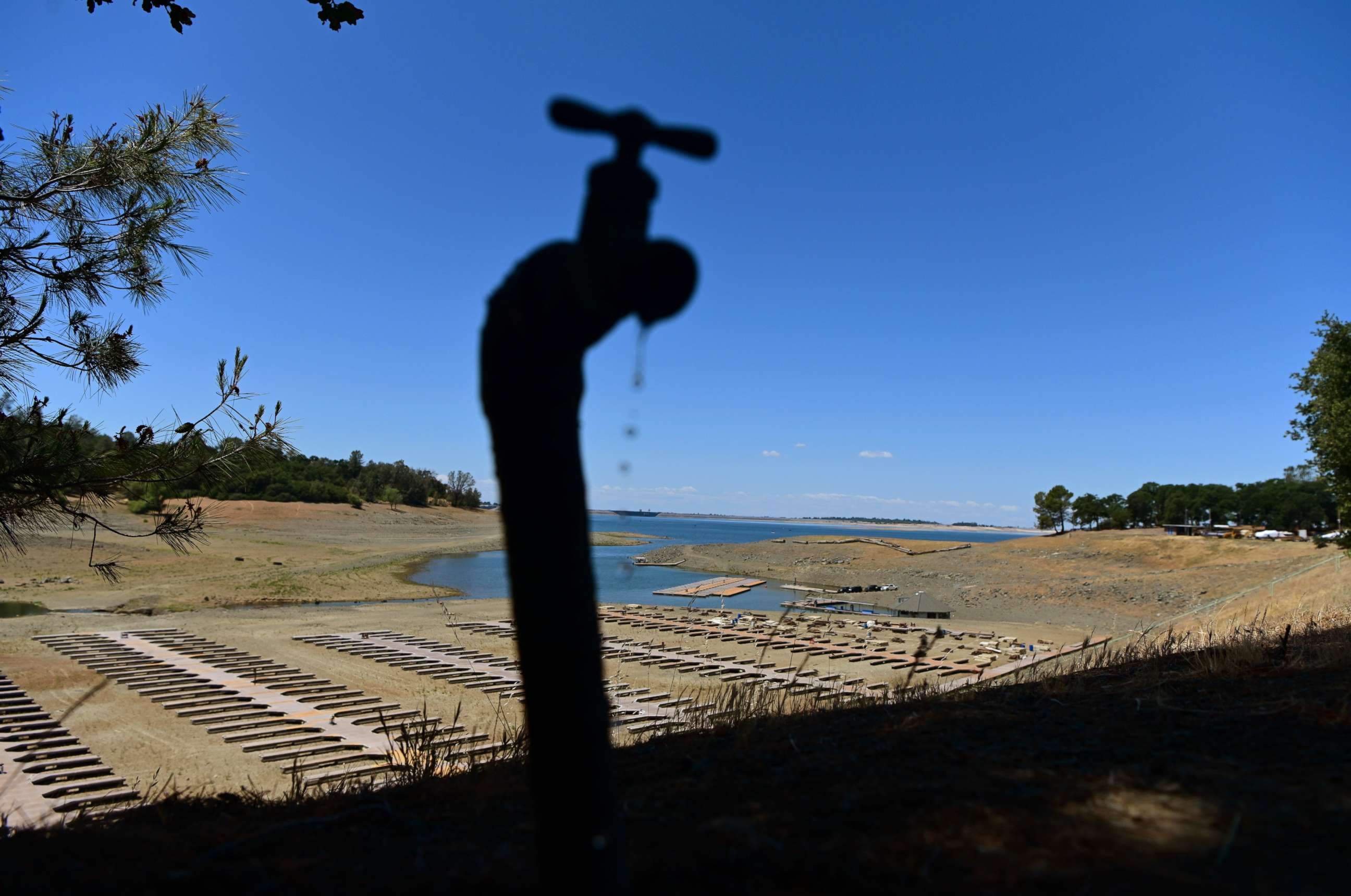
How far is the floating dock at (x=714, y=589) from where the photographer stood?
138 feet

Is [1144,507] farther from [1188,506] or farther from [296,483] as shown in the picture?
[296,483]

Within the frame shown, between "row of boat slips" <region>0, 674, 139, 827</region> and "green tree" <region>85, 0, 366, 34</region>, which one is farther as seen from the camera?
"row of boat slips" <region>0, 674, 139, 827</region>

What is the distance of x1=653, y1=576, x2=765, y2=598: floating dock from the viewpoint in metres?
42.1

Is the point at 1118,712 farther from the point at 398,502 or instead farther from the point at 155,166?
the point at 398,502

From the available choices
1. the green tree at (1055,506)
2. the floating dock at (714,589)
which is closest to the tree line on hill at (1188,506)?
the green tree at (1055,506)

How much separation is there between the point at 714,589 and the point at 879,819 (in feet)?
142

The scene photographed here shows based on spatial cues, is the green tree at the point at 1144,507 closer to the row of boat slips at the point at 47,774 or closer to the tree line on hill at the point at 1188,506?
the tree line on hill at the point at 1188,506

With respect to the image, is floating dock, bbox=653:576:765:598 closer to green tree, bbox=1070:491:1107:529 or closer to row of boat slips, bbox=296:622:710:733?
row of boat slips, bbox=296:622:710:733

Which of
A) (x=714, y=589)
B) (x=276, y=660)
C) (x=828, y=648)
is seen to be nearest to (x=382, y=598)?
(x=276, y=660)

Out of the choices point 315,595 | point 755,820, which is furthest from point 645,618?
point 755,820

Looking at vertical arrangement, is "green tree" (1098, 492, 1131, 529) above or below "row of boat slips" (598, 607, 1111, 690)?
above

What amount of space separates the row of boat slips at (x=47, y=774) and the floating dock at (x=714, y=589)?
27.0m

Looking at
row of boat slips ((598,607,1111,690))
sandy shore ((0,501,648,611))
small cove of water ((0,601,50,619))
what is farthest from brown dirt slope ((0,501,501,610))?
row of boat slips ((598,607,1111,690))

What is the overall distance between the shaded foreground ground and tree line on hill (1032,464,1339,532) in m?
98.4
